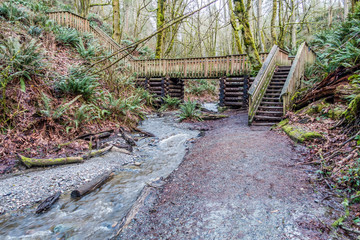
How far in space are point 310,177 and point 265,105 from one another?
217 inches

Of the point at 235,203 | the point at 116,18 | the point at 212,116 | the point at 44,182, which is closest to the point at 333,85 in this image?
the point at 212,116

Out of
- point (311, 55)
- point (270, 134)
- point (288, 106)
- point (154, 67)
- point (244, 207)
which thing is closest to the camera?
point (244, 207)

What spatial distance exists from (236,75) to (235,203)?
1051 centimetres

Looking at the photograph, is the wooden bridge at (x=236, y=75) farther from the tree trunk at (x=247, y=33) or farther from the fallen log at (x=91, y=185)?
the fallen log at (x=91, y=185)

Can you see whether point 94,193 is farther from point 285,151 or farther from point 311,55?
point 311,55

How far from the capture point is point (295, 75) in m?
7.87

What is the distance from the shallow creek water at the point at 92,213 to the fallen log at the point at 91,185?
90 millimetres

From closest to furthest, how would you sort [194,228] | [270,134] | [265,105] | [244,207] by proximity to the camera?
[194,228], [244,207], [270,134], [265,105]

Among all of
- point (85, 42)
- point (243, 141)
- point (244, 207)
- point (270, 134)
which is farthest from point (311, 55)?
point (85, 42)

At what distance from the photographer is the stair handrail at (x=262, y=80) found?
757 centimetres

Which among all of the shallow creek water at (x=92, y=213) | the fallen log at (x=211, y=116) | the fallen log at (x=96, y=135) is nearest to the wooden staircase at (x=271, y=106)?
the fallen log at (x=211, y=116)

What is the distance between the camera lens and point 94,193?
141 inches

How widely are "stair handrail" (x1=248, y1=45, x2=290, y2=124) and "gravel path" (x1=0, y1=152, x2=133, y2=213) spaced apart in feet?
16.6

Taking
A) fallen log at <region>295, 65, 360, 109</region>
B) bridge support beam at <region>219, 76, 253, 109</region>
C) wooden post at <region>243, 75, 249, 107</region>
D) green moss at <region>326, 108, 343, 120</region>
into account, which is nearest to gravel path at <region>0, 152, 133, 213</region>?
green moss at <region>326, 108, 343, 120</region>
